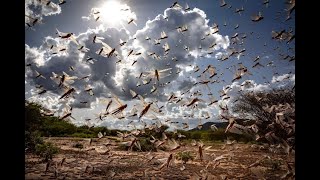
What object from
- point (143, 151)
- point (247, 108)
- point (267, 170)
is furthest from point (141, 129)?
point (247, 108)

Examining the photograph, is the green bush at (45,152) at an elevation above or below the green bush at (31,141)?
below

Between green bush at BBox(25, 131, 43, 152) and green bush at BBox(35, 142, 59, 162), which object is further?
green bush at BBox(25, 131, 43, 152)

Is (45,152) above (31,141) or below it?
below

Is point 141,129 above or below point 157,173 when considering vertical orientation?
above

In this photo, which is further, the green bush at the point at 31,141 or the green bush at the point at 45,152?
the green bush at the point at 31,141

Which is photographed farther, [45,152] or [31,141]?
[31,141]

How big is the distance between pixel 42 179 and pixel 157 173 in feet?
12.5

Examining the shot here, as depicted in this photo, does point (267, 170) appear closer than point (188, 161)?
Yes

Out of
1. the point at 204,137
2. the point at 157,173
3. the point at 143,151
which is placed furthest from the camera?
the point at 204,137

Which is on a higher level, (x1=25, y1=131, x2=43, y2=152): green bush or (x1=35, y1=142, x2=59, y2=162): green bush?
(x1=25, y1=131, x2=43, y2=152): green bush
